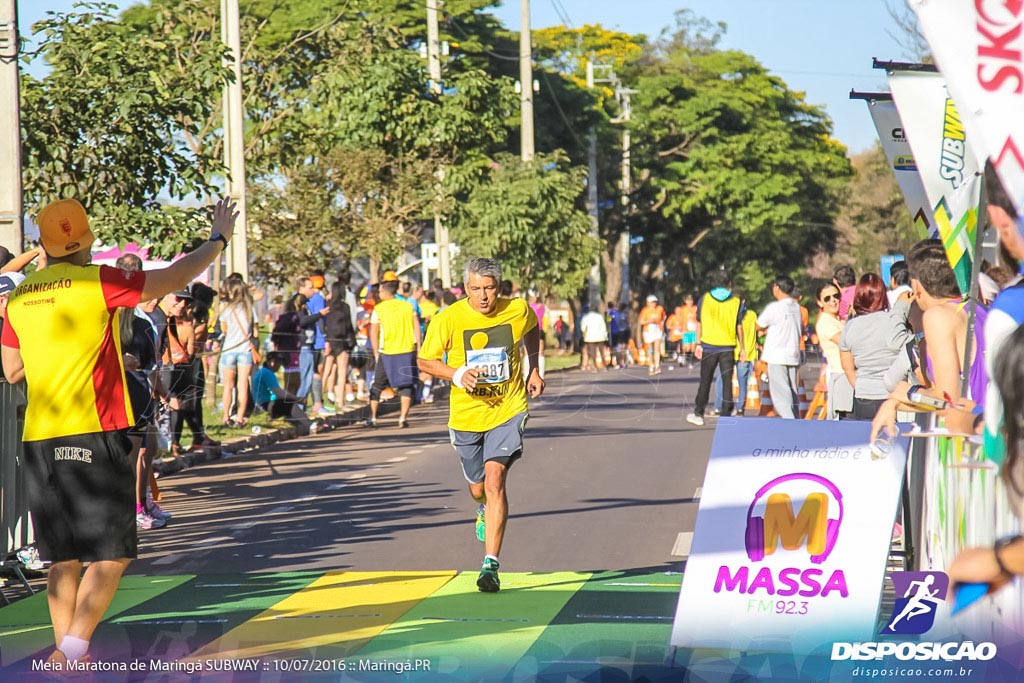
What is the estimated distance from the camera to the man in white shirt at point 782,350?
1742 cm

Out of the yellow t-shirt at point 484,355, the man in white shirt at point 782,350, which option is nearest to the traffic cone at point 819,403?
the man in white shirt at point 782,350

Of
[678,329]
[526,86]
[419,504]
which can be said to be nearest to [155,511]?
[419,504]

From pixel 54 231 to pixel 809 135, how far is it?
61088 millimetres

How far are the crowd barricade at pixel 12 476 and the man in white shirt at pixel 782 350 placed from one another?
10201mm

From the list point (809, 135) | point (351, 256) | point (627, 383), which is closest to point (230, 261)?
point (351, 256)

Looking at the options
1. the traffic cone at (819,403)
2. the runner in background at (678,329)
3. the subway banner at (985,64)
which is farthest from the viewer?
the runner in background at (678,329)

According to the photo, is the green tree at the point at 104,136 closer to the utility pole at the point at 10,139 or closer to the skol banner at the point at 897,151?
the utility pole at the point at 10,139

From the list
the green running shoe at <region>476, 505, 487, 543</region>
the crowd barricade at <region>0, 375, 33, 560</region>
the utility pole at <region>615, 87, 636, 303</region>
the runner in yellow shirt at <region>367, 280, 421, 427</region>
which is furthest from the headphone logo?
the utility pole at <region>615, 87, 636, 303</region>

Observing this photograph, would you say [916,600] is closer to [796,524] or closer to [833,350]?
[796,524]

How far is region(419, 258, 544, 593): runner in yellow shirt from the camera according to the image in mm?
8953

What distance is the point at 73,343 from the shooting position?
6414 mm

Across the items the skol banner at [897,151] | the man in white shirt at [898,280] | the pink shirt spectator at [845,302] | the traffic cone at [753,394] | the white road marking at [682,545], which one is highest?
the skol banner at [897,151]

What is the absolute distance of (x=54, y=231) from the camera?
6.52 metres

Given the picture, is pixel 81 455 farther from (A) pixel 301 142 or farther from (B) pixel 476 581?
(A) pixel 301 142
